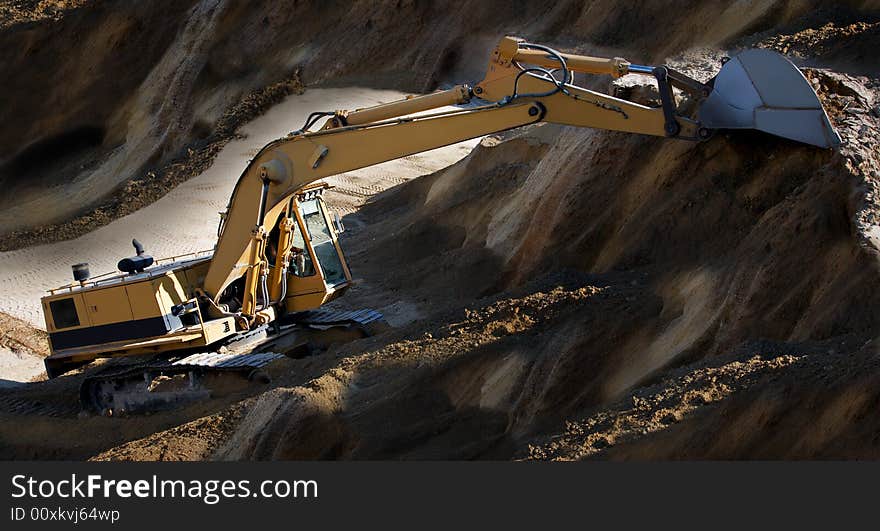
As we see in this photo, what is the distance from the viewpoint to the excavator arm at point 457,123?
13211 mm

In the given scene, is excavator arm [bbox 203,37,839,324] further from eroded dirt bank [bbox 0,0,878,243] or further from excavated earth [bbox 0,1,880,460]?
eroded dirt bank [bbox 0,0,878,243]

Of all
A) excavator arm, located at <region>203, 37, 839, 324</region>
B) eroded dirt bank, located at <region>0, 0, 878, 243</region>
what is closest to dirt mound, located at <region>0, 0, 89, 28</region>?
eroded dirt bank, located at <region>0, 0, 878, 243</region>

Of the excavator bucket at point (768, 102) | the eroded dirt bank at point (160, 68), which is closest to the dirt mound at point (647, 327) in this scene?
the excavator bucket at point (768, 102)

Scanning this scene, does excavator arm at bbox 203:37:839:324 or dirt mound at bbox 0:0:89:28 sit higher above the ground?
dirt mound at bbox 0:0:89:28

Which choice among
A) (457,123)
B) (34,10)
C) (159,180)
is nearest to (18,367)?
(159,180)

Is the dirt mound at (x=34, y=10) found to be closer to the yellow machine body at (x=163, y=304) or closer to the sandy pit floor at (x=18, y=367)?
the sandy pit floor at (x=18, y=367)

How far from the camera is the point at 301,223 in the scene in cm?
1554

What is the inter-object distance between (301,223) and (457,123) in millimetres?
3216

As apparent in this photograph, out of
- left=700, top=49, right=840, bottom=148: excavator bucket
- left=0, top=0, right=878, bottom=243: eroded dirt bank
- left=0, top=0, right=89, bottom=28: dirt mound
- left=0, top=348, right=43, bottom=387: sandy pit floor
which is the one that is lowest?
left=0, top=348, right=43, bottom=387: sandy pit floor

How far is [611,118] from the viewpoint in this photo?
44.0 feet

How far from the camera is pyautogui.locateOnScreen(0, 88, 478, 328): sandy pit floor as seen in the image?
23.4m

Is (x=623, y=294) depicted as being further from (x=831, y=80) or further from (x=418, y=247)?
(x=418, y=247)

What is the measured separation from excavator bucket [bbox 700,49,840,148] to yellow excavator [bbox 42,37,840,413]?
0.6 inches

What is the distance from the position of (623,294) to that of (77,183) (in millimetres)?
19455
